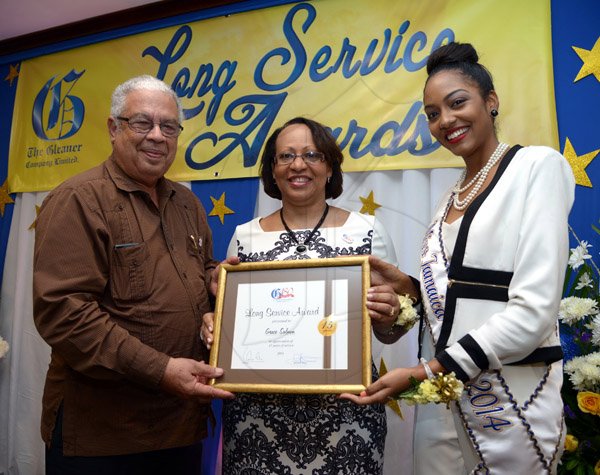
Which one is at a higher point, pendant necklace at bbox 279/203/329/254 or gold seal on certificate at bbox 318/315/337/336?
pendant necklace at bbox 279/203/329/254

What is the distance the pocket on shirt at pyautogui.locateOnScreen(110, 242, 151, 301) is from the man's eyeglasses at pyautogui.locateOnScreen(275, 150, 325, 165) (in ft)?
1.86

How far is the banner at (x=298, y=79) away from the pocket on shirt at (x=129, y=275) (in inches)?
53.0

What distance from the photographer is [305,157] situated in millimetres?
1897

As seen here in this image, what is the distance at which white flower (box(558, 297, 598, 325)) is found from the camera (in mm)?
1998

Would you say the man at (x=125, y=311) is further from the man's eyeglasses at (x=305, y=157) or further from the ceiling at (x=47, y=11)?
the ceiling at (x=47, y=11)

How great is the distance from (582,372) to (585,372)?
0.01 m

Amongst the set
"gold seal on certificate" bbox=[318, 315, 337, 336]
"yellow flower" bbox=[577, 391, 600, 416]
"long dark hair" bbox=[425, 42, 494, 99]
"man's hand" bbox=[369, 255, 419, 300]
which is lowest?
"yellow flower" bbox=[577, 391, 600, 416]

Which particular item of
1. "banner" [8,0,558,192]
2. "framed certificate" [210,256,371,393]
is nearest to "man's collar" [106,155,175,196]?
"framed certificate" [210,256,371,393]

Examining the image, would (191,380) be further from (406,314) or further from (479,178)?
(479,178)

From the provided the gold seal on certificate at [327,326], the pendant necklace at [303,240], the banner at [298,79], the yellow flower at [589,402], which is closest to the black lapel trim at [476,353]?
the gold seal on certificate at [327,326]

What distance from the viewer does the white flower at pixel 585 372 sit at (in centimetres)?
191

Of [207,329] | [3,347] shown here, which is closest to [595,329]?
[207,329]

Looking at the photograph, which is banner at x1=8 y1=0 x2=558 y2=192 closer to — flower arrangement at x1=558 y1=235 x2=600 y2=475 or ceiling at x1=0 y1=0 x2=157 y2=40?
ceiling at x1=0 y1=0 x2=157 y2=40

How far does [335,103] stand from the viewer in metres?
2.82
